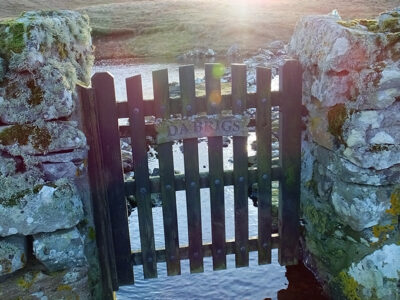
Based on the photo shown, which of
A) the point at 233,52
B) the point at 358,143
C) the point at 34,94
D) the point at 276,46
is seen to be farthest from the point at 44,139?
the point at 276,46

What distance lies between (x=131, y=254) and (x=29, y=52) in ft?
7.92

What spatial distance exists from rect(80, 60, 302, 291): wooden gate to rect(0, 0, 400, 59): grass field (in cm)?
2814

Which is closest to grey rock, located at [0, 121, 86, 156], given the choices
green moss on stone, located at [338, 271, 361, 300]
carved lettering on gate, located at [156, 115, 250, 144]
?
carved lettering on gate, located at [156, 115, 250, 144]

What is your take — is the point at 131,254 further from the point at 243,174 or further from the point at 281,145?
the point at 281,145

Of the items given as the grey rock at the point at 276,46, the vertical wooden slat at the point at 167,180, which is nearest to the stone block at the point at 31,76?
the vertical wooden slat at the point at 167,180

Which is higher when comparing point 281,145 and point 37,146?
point 37,146

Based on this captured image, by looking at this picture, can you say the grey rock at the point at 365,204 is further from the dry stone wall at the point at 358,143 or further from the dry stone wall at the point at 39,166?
the dry stone wall at the point at 39,166

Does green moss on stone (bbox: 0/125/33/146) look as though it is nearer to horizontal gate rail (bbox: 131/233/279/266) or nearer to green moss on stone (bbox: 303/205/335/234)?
horizontal gate rail (bbox: 131/233/279/266)

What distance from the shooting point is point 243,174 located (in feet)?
16.4

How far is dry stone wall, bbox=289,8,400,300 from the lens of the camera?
13.8 feet

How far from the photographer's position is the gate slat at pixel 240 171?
4.68m

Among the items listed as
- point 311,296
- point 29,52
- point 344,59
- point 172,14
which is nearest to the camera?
point 29,52

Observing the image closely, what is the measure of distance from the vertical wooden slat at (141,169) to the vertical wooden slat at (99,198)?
34 cm

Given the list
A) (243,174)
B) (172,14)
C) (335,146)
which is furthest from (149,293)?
(172,14)
